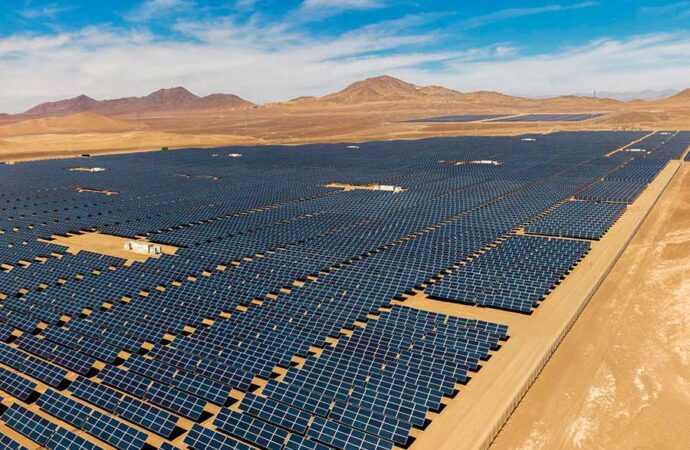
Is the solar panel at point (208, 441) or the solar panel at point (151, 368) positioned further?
the solar panel at point (151, 368)

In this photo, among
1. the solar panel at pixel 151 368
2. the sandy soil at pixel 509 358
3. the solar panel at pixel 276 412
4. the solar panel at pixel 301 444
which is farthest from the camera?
the solar panel at pixel 151 368

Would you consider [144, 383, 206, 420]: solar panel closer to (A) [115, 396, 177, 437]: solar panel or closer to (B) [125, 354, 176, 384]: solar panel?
(A) [115, 396, 177, 437]: solar panel

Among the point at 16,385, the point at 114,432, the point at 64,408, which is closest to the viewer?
the point at 114,432

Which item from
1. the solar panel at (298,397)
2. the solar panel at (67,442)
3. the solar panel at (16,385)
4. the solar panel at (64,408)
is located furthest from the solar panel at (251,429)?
the solar panel at (16,385)

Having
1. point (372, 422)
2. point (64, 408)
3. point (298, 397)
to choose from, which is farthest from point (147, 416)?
point (372, 422)

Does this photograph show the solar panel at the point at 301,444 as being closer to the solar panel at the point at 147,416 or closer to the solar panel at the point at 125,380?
the solar panel at the point at 147,416

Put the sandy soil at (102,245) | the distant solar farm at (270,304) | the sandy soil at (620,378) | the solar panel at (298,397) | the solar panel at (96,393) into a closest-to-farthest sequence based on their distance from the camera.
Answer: the sandy soil at (620,378) < the distant solar farm at (270,304) < the solar panel at (298,397) < the solar panel at (96,393) < the sandy soil at (102,245)

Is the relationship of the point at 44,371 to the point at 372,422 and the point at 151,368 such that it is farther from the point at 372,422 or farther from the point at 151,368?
the point at 372,422
